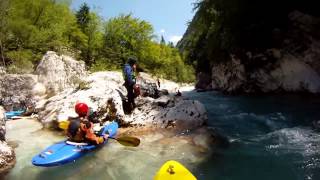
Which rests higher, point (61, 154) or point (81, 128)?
point (81, 128)

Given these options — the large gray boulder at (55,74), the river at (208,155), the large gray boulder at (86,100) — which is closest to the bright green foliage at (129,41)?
the large gray boulder at (55,74)

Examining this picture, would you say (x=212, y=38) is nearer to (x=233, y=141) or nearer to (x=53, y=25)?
(x=53, y=25)

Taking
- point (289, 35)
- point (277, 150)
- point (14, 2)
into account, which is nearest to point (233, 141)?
point (277, 150)

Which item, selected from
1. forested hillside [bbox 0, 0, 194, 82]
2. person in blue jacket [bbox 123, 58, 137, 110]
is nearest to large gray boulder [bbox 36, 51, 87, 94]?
forested hillside [bbox 0, 0, 194, 82]

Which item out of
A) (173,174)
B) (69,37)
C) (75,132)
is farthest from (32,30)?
(173,174)

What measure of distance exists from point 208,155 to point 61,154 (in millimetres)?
3372

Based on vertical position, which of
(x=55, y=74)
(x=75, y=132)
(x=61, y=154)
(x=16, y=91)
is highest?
(x=55, y=74)

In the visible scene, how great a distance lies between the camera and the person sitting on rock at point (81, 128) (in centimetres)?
805

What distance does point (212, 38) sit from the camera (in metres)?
25.5

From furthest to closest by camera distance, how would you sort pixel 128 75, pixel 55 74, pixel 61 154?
pixel 55 74
pixel 128 75
pixel 61 154

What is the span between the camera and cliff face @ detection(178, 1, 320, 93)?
62.3 feet

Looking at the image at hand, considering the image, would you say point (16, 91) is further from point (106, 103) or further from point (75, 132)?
point (75, 132)

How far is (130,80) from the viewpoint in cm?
1162

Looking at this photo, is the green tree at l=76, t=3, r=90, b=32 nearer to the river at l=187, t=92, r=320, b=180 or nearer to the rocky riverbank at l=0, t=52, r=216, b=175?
the rocky riverbank at l=0, t=52, r=216, b=175
